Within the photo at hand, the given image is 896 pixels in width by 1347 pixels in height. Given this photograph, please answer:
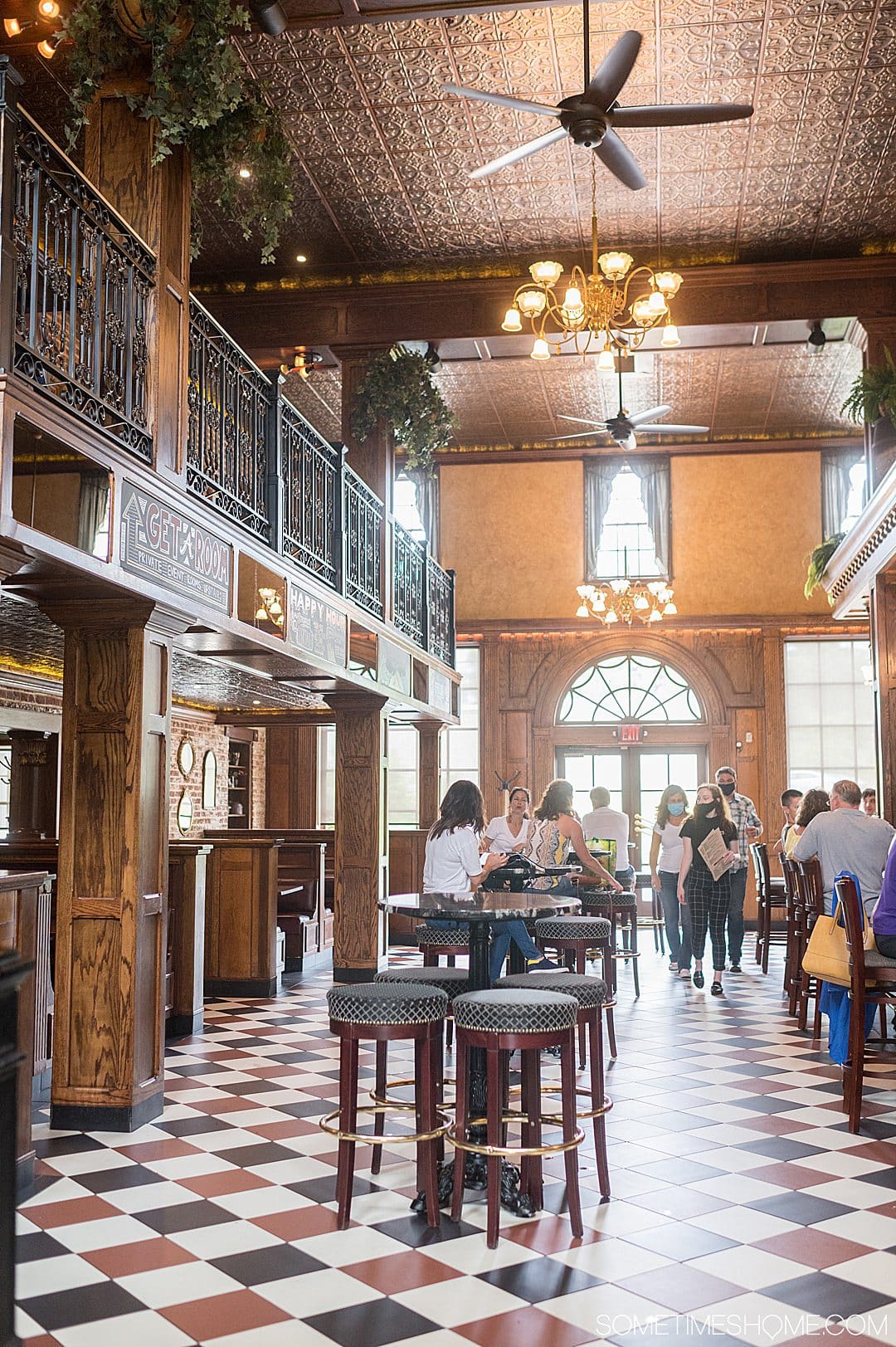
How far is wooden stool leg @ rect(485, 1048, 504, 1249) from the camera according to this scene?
378 cm

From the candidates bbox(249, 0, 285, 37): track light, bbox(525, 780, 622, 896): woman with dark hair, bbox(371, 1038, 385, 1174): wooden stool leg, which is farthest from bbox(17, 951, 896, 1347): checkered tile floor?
bbox(249, 0, 285, 37): track light

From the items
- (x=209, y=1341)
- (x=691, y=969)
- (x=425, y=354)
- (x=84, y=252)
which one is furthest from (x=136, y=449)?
(x=691, y=969)

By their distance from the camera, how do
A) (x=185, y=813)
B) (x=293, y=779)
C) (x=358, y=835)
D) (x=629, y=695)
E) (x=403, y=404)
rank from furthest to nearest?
(x=293, y=779) < (x=629, y=695) < (x=185, y=813) < (x=403, y=404) < (x=358, y=835)

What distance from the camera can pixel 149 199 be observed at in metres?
5.65

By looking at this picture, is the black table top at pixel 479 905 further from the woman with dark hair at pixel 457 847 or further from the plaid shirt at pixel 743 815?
the plaid shirt at pixel 743 815

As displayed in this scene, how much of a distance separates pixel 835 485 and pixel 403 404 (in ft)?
25.2

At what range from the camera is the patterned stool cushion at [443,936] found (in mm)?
6016

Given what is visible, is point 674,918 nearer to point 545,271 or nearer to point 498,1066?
point 545,271

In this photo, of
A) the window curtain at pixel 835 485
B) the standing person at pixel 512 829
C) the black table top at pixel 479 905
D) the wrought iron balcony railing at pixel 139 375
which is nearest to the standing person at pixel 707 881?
the standing person at pixel 512 829

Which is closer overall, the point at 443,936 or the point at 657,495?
the point at 443,936

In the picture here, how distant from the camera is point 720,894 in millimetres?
9477

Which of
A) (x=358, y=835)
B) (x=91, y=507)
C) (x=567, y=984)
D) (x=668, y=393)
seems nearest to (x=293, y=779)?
(x=358, y=835)

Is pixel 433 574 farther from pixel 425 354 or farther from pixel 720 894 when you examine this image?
pixel 720 894

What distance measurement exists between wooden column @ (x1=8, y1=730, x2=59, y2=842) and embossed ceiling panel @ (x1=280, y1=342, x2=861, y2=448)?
4983 millimetres
